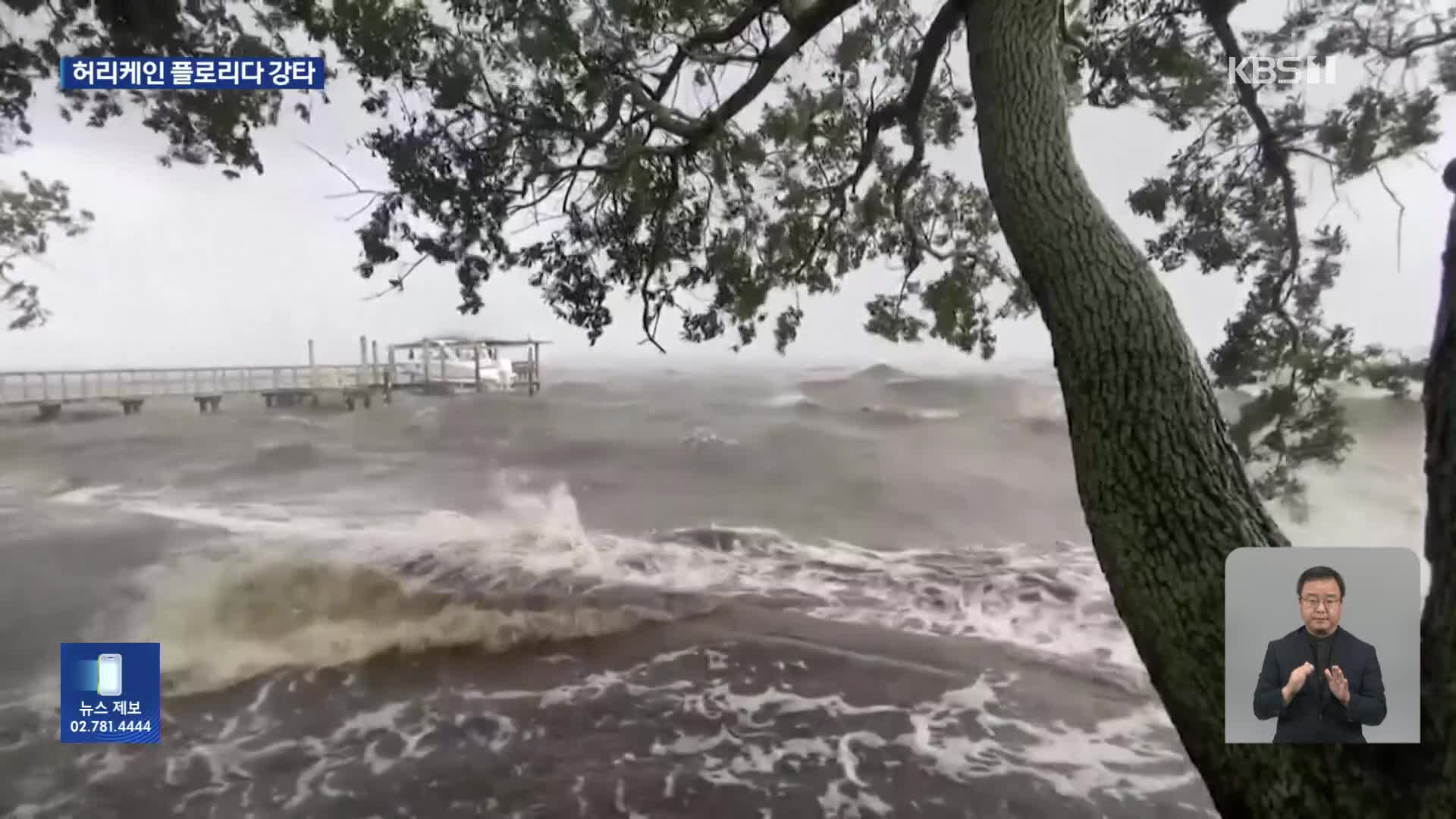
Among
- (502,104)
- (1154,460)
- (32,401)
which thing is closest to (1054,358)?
(1154,460)

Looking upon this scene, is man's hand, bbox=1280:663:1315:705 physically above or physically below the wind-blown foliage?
below

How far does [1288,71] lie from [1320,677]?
138 centimetres

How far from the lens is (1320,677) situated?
1225mm

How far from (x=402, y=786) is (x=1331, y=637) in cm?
206

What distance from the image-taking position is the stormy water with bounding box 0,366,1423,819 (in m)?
1.61

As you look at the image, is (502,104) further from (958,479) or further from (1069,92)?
(958,479)

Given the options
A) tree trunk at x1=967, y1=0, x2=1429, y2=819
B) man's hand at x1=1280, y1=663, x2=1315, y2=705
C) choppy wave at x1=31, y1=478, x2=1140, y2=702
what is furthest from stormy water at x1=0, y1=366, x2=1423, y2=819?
tree trunk at x1=967, y1=0, x2=1429, y2=819

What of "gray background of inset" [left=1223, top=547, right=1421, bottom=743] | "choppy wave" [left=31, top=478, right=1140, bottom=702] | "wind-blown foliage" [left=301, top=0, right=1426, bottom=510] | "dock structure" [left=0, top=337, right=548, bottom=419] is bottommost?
"choppy wave" [left=31, top=478, right=1140, bottom=702]

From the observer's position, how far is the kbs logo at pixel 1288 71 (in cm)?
156

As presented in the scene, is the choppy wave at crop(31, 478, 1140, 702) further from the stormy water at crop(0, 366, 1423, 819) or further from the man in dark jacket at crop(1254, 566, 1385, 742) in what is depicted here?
the man in dark jacket at crop(1254, 566, 1385, 742)

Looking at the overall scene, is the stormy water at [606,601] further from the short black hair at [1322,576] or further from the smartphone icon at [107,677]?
the short black hair at [1322,576]
